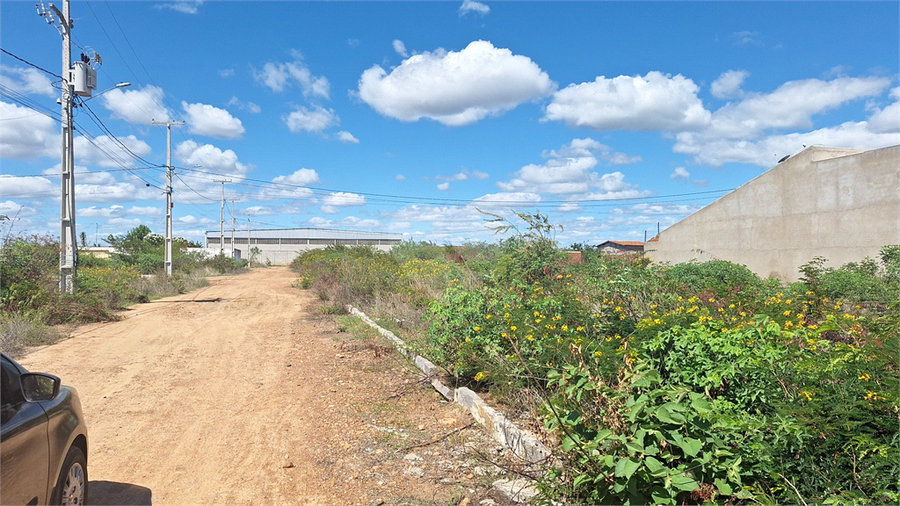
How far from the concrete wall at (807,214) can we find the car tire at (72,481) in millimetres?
17714

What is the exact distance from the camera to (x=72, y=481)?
11.9ft

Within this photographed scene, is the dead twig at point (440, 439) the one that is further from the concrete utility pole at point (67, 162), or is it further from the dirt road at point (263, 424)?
the concrete utility pole at point (67, 162)

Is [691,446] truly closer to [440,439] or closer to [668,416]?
[668,416]

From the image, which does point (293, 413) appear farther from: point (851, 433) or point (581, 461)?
point (851, 433)

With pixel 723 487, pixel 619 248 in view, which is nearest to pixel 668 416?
pixel 723 487

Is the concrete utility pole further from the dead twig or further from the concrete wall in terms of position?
the concrete wall

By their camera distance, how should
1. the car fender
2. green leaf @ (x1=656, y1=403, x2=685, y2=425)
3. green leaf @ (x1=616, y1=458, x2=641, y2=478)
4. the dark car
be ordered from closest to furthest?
the dark car, green leaf @ (x1=616, y1=458, x2=641, y2=478), green leaf @ (x1=656, y1=403, x2=685, y2=425), the car fender

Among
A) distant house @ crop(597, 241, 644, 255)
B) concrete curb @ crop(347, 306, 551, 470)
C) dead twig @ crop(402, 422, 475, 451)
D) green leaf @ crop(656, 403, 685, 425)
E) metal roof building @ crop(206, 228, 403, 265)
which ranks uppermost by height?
metal roof building @ crop(206, 228, 403, 265)

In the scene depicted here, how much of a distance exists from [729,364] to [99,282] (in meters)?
20.1

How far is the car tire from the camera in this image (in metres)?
3.38

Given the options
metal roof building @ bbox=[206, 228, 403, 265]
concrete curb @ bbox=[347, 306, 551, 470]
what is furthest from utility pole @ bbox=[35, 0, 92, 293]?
metal roof building @ bbox=[206, 228, 403, 265]

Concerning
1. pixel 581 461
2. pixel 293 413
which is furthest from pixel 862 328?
pixel 293 413

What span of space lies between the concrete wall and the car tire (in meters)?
17.7

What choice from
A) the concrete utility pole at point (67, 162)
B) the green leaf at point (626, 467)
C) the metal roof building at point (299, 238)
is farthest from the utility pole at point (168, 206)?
the metal roof building at point (299, 238)
